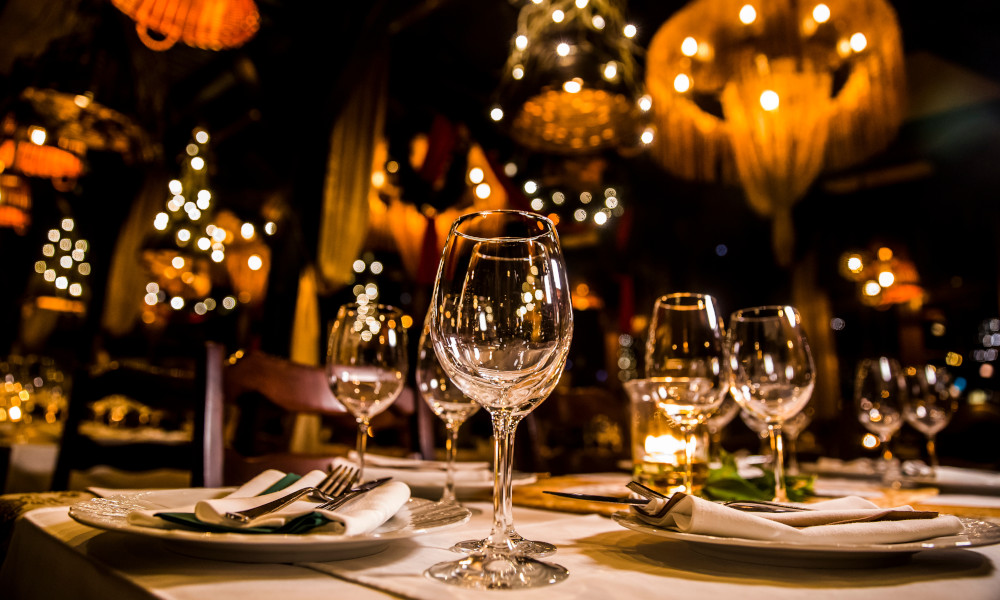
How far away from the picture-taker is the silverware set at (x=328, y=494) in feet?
1.78

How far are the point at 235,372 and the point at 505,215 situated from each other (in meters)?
0.81

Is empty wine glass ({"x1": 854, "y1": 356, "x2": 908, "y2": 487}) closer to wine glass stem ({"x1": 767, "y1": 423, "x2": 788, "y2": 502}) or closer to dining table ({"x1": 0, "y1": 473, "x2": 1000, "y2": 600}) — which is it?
wine glass stem ({"x1": 767, "y1": 423, "x2": 788, "y2": 502})

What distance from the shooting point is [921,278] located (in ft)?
22.5

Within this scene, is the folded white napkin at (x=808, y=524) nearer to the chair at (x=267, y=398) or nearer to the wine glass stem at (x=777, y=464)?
the wine glass stem at (x=777, y=464)

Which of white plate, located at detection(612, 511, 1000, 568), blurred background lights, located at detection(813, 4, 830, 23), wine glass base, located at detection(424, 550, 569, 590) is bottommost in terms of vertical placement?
wine glass base, located at detection(424, 550, 569, 590)

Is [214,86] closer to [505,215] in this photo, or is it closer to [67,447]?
[67,447]

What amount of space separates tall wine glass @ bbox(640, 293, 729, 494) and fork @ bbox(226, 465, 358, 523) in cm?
40

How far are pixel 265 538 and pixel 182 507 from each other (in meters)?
0.25

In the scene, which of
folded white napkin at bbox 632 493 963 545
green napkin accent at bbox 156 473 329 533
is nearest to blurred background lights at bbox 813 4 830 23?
folded white napkin at bbox 632 493 963 545

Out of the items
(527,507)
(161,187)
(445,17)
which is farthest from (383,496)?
(161,187)

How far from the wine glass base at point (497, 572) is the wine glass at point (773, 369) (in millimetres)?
454

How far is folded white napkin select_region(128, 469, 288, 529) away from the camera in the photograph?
1.63 ft

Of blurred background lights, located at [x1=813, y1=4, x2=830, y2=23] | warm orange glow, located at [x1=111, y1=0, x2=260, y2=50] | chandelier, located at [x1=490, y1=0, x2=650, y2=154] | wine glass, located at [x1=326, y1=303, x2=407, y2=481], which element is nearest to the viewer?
wine glass, located at [x1=326, y1=303, x2=407, y2=481]

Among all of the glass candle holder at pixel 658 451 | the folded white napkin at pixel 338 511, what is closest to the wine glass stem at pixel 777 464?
the glass candle holder at pixel 658 451
